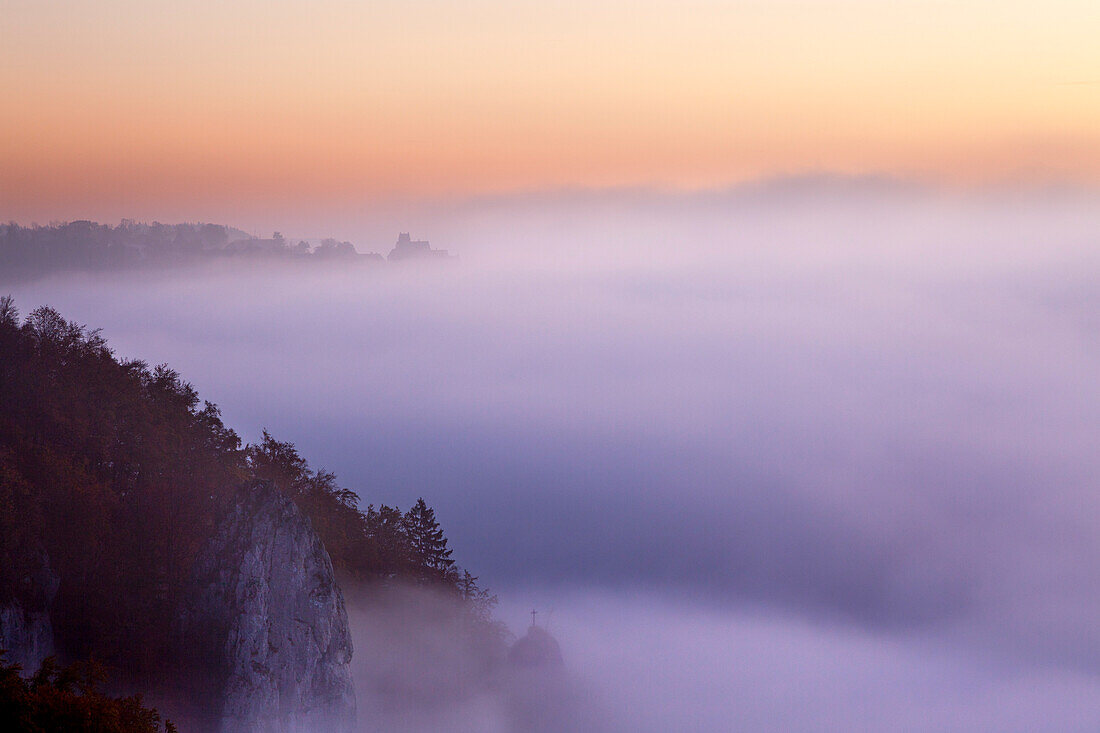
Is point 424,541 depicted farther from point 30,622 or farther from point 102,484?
point 30,622

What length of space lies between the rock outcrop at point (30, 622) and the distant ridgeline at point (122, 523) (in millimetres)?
47

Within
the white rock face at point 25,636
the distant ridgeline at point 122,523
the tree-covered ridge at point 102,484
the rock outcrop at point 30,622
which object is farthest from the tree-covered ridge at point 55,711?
the tree-covered ridge at point 102,484

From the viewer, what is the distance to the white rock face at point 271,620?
33406mm

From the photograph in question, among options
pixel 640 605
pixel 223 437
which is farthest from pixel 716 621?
pixel 223 437

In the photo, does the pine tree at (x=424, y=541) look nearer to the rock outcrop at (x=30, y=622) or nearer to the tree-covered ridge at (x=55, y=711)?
the rock outcrop at (x=30, y=622)

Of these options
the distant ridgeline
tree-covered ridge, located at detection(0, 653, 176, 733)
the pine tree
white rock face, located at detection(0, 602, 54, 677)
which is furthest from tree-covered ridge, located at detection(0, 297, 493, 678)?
the pine tree

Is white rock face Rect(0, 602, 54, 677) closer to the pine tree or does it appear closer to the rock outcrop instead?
the rock outcrop

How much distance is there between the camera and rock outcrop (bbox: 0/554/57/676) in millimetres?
28125

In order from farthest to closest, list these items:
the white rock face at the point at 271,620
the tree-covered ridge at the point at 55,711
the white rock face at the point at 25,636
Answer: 1. the white rock face at the point at 271,620
2. the white rock face at the point at 25,636
3. the tree-covered ridge at the point at 55,711

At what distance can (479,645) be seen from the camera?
60844 millimetres

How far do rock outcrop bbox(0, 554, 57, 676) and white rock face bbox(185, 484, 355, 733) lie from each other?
16.2 feet

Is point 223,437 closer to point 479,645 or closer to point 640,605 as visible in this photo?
point 479,645

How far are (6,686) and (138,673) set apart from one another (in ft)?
32.6

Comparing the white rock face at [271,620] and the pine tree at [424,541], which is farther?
the pine tree at [424,541]
